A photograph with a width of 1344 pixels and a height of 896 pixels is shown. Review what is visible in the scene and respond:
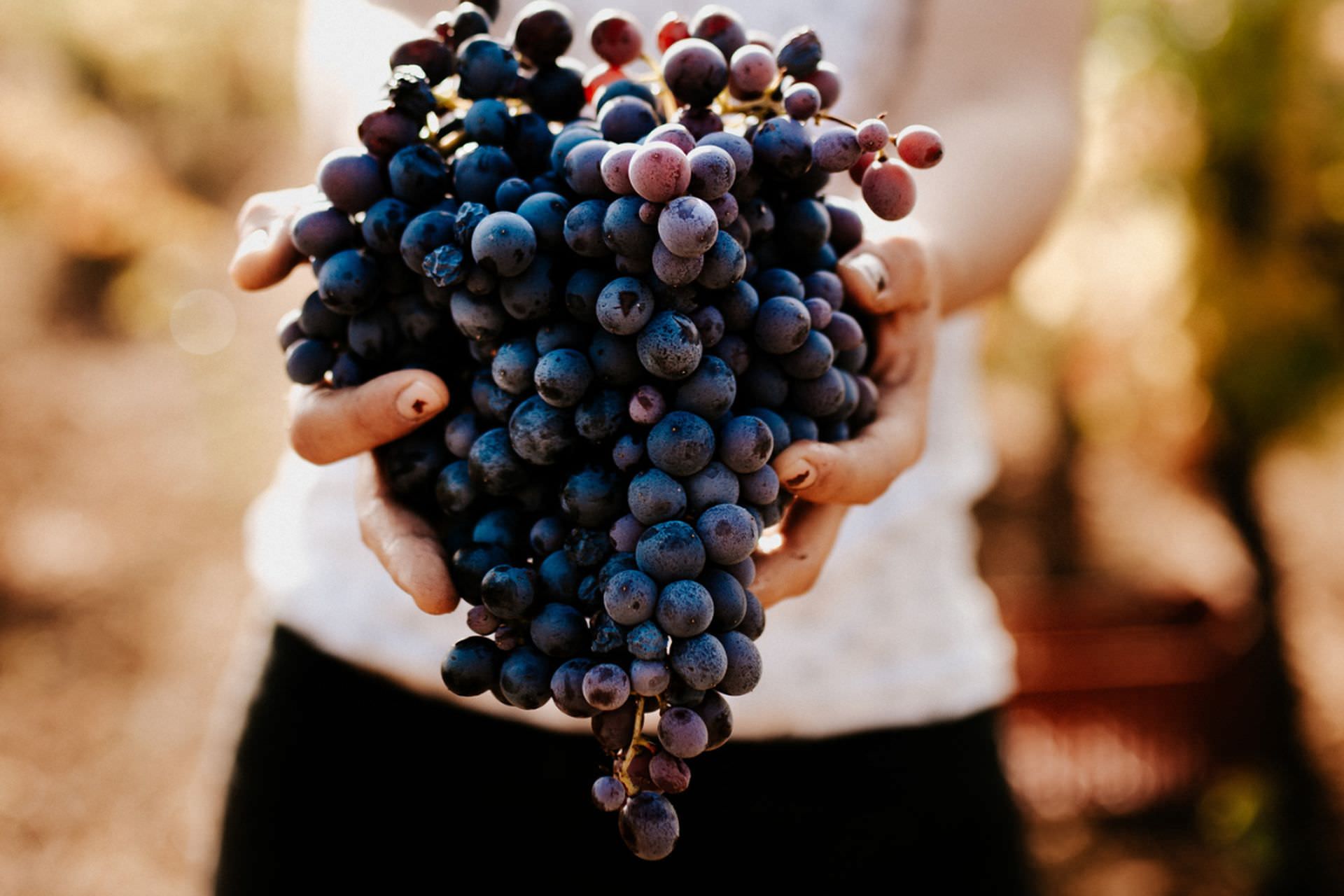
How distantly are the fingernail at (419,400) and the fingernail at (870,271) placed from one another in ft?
1.00

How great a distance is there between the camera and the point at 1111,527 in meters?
3.88

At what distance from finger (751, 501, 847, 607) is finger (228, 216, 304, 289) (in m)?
0.41

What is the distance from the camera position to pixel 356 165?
70 centimetres

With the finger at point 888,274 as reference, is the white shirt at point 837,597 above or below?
below

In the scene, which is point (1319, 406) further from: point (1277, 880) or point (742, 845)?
point (742, 845)

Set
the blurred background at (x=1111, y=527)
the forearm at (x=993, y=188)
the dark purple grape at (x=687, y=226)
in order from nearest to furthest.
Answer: the dark purple grape at (x=687, y=226), the forearm at (x=993, y=188), the blurred background at (x=1111, y=527)

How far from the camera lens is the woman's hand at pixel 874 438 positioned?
0.69 meters

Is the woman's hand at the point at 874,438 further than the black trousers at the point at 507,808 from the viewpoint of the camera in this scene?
No

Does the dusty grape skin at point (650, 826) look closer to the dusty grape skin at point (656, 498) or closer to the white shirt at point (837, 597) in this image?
the dusty grape skin at point (656, 498)

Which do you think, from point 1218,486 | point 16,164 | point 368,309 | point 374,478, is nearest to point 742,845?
point 374,478

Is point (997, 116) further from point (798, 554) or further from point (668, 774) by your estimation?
point (668, 774)

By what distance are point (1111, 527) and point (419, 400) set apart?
12.2 feet

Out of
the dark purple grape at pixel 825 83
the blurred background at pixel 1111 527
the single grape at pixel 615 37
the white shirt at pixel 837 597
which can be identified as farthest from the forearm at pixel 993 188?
the blurred background at pixel 1111 527

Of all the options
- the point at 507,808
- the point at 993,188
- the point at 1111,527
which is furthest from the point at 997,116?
the point at 1111,527
